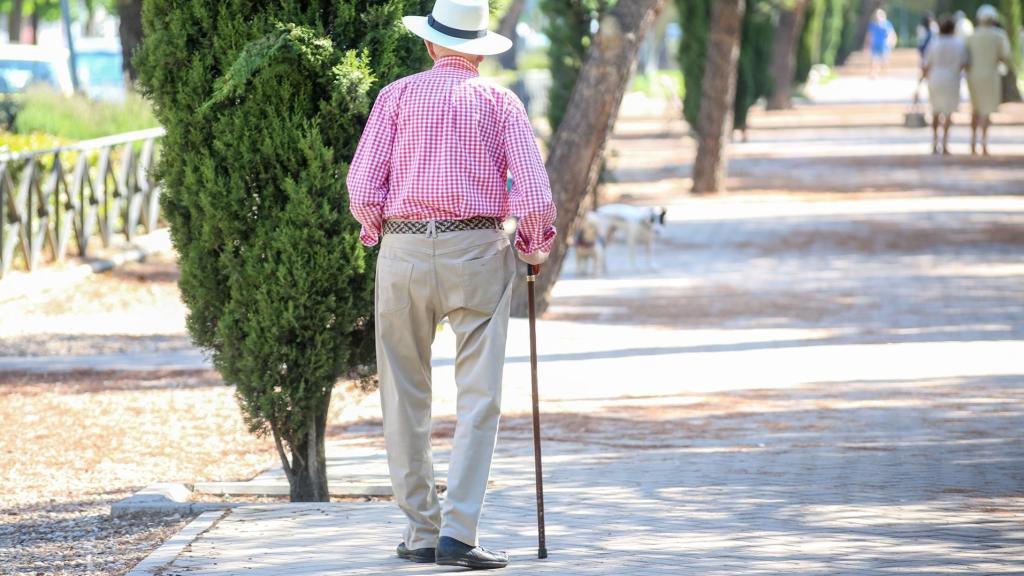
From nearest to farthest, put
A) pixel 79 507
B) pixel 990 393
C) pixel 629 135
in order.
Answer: pixel 79 507, pixel 990 393, pixel 629 135

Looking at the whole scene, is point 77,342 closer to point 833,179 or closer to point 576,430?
point 576,430

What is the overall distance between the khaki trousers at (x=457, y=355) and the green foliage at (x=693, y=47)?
1841cm

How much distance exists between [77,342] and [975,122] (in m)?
18.1

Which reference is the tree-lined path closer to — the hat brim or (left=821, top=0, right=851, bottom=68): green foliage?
the hat brim

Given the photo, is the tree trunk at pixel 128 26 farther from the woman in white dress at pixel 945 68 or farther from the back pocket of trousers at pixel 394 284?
the back pocket of trousers at pixel 394 284

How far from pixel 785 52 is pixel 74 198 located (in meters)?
27.6

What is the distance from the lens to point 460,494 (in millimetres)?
5258

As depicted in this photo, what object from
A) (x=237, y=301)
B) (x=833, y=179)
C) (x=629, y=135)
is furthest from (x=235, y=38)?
(x=629, y=135)

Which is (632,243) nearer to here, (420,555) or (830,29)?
(420,555)

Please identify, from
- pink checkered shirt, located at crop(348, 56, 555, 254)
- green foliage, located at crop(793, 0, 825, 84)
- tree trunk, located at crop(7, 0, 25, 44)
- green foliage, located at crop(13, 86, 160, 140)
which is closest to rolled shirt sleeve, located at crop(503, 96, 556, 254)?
pink checkered shirt, located at crop(348, 56, 555, 254)

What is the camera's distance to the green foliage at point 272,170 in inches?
240

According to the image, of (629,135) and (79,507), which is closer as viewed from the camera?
(79,507)

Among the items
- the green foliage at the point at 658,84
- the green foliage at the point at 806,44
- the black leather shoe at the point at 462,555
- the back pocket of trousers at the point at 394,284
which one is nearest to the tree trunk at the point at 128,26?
the green foliage at the point at 658,84

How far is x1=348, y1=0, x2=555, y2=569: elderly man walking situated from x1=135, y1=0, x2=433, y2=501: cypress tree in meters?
0.77
